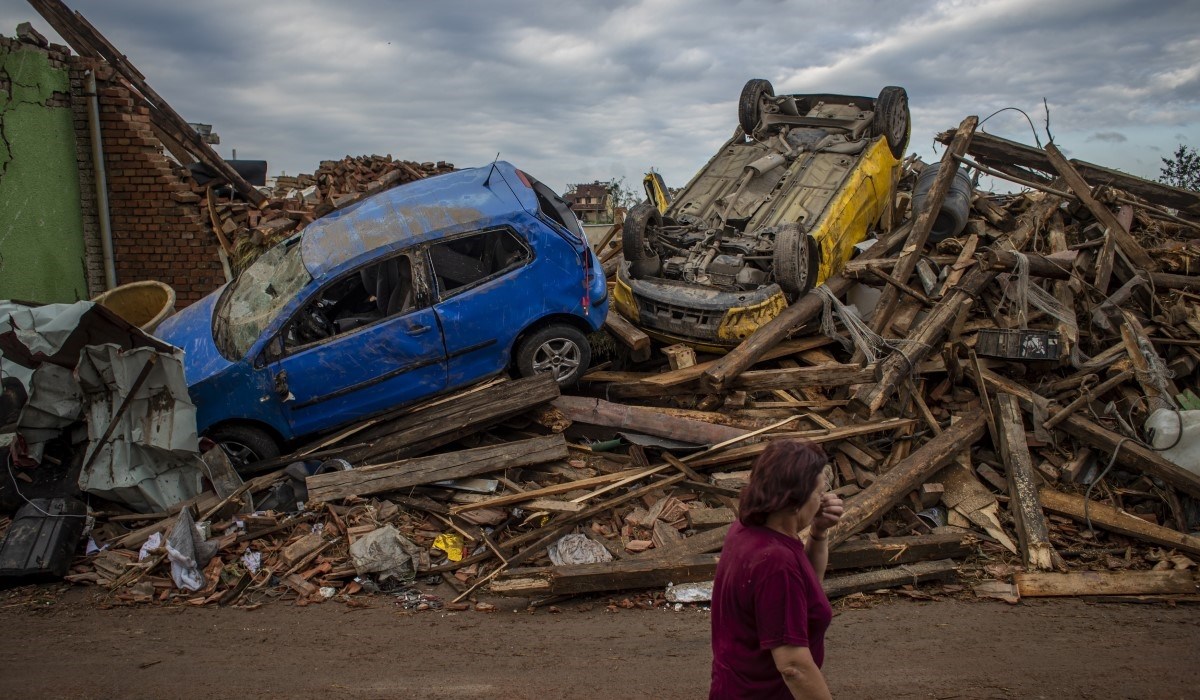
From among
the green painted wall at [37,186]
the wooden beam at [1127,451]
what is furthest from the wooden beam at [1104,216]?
the green painted wall at [37,186]

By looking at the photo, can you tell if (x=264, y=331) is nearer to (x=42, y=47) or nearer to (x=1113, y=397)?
(x=42, y=47)

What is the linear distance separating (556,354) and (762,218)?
3.47 meters

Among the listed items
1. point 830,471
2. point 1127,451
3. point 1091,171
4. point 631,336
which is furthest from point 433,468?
point 1091,171

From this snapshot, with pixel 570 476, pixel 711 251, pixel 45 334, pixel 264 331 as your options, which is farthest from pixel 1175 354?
pixel 45 334

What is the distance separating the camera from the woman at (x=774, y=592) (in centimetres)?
250

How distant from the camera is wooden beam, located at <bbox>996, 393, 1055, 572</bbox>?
609 cm

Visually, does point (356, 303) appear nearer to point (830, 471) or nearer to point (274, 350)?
point (274, 350)

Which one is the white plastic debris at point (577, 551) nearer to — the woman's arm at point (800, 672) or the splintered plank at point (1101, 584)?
the splintered plank at point (1101, 584)

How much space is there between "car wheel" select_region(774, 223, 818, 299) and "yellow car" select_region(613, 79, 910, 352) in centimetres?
1

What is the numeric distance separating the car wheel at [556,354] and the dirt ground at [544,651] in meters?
2.77

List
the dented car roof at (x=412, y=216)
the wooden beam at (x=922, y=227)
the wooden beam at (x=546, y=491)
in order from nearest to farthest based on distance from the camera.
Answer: the wooden beam at (x=546, y=491), the dented car roof at (x=412, y=216), the wooden beam at (x=922, y=227)

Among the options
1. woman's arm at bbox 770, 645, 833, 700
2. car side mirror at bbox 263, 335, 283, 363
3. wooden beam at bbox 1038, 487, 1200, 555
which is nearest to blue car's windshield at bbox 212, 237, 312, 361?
car side mirror at bbox 263, 335, 283, 363

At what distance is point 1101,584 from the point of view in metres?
5.70

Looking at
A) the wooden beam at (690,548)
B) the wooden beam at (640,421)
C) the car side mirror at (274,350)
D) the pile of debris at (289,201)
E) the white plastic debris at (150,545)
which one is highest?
the pile of debris at (289,201)
